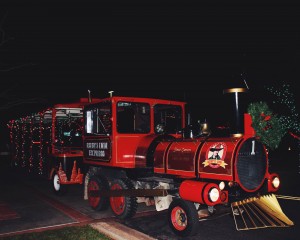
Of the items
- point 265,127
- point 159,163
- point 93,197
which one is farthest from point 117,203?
point 265,127

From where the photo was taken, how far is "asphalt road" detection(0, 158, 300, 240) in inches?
234

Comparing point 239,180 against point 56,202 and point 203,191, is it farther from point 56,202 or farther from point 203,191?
point 56,202

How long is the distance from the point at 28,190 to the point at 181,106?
653 cm

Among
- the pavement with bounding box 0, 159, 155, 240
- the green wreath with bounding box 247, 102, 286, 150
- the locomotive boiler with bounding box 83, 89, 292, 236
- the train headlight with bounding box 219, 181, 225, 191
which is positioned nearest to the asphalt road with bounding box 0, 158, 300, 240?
the pavement with bounding box 0, 159, 155, 240

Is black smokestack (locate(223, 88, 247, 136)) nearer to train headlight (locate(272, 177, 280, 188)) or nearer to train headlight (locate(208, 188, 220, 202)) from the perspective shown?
train headlight (locate(208, 188, 220, 202))

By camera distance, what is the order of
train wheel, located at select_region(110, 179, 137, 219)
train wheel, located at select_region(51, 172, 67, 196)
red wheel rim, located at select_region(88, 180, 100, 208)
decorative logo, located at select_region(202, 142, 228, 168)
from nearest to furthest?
decorative logo, located at select_region(202, 142, 228, 168) < train wheel, located at select_region(110, 179, 137, 219) < red wheel rim, located at select_region(88, 180, 100, 208) < train wheel, located at select_region(51, 172, 67, 196)

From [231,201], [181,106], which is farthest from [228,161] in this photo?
[181,106]

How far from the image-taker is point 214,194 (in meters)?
5.05

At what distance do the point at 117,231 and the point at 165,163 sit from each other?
5.31ft

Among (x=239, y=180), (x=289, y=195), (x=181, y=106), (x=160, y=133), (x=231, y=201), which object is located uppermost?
(x=181, y=106)

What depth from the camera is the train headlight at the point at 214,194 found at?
5.00 metres

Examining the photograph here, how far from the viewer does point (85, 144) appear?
27.6 ft

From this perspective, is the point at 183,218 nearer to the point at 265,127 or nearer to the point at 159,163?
the point at 159,163

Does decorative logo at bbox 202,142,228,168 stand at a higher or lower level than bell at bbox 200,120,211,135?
lower
